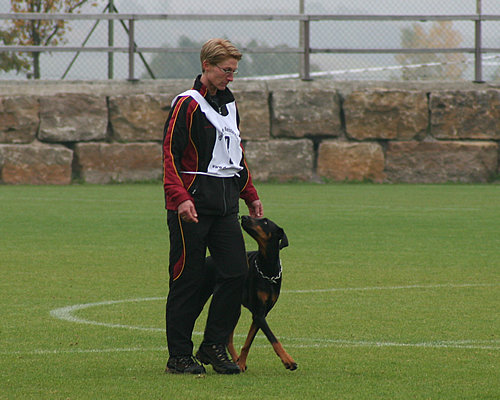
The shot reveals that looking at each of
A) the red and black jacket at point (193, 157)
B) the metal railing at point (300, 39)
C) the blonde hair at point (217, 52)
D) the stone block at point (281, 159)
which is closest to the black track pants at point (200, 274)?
the red and black jacket at point (193, 157)

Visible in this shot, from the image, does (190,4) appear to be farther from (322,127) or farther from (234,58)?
(234,58)

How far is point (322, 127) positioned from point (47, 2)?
7.40 meters

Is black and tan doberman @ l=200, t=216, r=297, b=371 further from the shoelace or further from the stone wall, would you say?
the stone wall

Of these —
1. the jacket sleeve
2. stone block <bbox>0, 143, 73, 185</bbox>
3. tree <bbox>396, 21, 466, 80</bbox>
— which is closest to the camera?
the jacket sleeve

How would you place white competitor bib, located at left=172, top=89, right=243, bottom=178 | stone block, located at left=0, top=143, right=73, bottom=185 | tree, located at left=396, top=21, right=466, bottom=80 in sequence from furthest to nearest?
tree, located at left=396, top=21, right=466, bottom=80 → stone block, located at left=0, top=143, right=73, bottom=185 → white competitor bib, located at left=172, top=89, right=243, bottom=178

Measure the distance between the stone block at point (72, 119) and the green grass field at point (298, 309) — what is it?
5932 millimetres

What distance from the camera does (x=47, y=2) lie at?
79.4 ft

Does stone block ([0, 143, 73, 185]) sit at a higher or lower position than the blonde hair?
lower

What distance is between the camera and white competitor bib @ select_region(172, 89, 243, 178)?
5.48 m

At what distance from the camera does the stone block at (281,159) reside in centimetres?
2120

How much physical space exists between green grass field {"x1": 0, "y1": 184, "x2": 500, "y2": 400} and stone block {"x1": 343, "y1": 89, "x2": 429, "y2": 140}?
6.13 meters

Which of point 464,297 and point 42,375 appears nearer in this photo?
point 42,375

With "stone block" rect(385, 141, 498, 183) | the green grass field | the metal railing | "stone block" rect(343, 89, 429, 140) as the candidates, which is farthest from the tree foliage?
the green grass field

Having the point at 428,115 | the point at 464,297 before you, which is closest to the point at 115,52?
the point at 428,115
